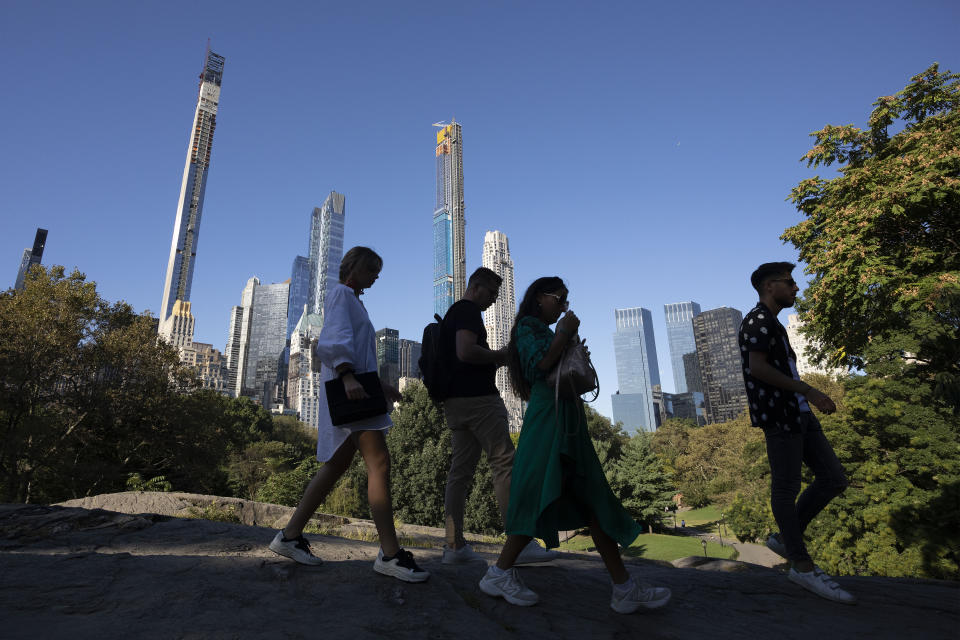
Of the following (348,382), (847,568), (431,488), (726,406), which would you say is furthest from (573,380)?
(726,406)

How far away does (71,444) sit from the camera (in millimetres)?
18656

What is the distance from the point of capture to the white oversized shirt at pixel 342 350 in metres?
2.88

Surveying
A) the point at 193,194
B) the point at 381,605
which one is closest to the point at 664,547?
the point at 381,605

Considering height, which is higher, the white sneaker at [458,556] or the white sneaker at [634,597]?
the white sneaker at [458,556]

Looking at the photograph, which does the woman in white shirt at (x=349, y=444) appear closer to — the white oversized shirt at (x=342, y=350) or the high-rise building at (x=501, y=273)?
the white oversized shirt at (x=342, y=350)

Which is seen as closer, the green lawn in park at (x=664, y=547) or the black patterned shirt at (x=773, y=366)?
the black patterned shirt at (x=773, y=366)

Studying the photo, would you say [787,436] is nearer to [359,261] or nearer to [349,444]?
[349,444]

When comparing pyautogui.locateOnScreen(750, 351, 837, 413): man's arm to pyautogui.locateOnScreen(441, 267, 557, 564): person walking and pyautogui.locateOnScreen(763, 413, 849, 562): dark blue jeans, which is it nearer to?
pyautogui.locateOnScreen(763, 413, 849, 562): dark blue jeans

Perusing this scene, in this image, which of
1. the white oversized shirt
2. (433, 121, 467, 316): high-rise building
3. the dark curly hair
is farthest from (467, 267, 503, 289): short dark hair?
(433, 121, 467, 316): high-rise building

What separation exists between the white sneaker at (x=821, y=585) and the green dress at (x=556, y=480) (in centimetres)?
135

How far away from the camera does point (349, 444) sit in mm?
2973

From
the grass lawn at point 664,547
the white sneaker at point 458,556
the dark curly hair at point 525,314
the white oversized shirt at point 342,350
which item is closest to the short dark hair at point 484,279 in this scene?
the dark curly hair at point 525,314

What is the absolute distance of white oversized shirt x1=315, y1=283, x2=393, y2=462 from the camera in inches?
113

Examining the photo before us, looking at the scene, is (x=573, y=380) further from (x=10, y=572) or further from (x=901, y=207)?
(x=901, y=207)
